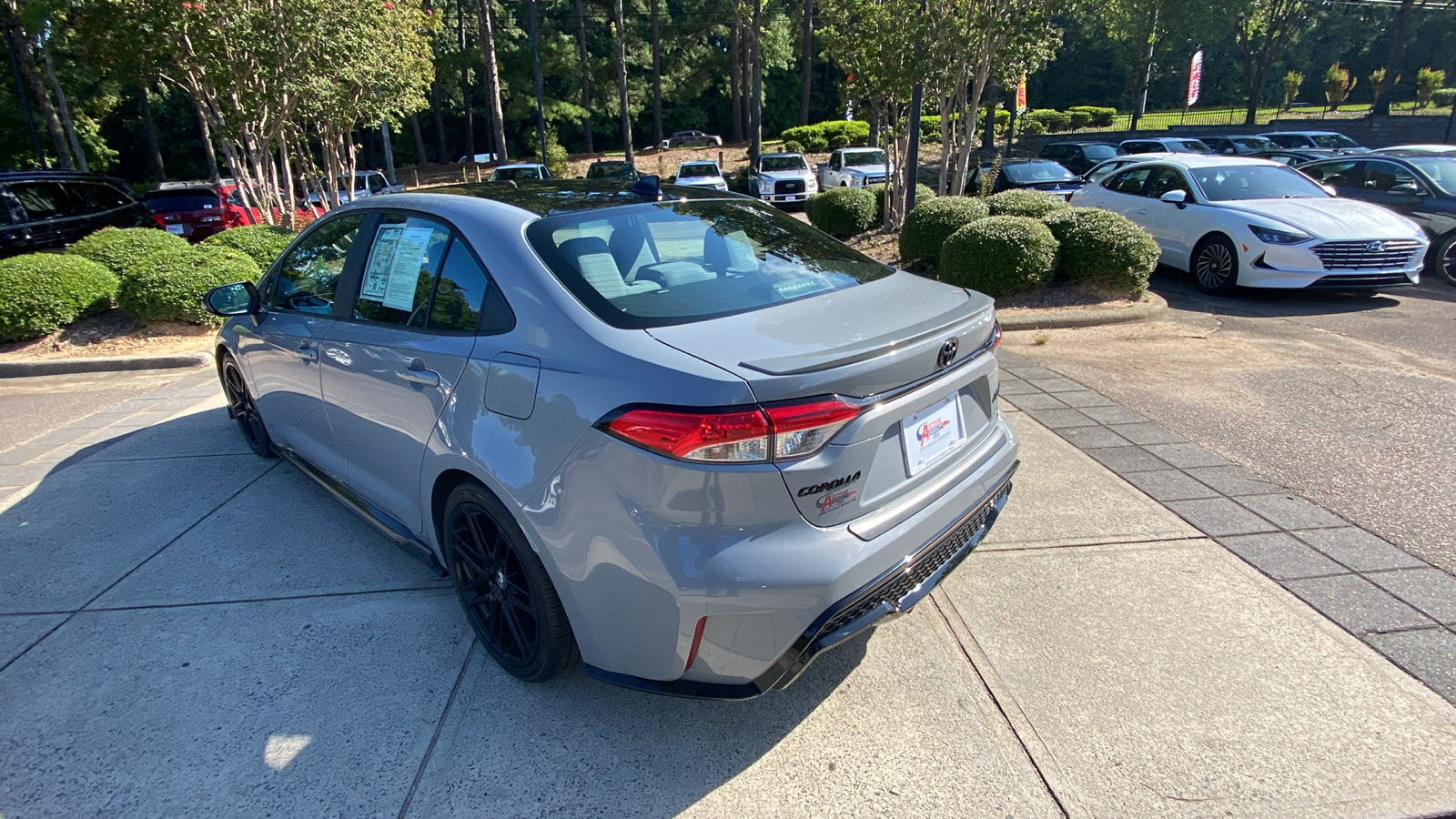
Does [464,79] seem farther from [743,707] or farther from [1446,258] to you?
[743,707]

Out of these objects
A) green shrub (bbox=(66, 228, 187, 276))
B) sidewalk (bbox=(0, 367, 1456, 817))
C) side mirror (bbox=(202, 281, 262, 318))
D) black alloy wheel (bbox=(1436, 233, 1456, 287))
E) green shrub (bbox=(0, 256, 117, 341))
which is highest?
side mirror (bbox=(202, 281, 262, 318))

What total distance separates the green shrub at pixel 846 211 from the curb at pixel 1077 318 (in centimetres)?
636

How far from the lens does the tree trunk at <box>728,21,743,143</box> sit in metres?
43.2

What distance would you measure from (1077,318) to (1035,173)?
8811 mm

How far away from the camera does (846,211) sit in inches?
539

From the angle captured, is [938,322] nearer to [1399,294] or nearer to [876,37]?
[1399,294]

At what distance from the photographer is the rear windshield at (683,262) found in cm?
248

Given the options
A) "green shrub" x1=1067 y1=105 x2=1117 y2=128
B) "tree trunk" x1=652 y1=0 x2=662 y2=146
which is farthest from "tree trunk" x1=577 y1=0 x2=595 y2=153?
"green shrub" x1=1067 y1=105 x2=1117 y2=128

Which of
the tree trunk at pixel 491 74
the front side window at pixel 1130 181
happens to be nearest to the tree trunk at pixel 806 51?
the tree trunk at pixel 491 74

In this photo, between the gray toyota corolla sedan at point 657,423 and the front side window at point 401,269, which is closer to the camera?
the gray toyota corolla sedan at point 657,423

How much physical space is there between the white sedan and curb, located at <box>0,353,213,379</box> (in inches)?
425

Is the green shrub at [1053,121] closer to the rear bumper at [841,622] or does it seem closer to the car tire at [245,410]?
the car tire at [245,410]

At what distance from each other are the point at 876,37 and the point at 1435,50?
5689 centimetres

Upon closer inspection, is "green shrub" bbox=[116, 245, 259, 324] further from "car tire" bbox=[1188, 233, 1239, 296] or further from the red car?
"car tire" bbox=[1188, 233, 1239, 296]
